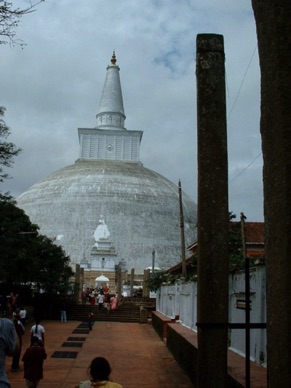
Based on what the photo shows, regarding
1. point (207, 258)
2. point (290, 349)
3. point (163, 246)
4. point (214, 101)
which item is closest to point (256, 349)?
point (207, 258)

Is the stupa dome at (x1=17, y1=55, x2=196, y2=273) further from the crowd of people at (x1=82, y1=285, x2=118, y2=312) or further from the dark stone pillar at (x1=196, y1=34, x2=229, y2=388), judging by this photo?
the dark stone pillar at (x1=196, y1=34, x2=229, y2=388)

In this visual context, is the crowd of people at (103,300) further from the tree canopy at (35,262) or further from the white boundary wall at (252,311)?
the white boundary wall at (252,311)

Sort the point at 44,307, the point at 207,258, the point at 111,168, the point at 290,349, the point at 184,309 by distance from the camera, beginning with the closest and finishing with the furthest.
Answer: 1. the point at 290,349
2. the point at 207,258
3. the point at 184,309
4. the point at 44,307
5. the point at 111,168

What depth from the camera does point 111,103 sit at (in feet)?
233

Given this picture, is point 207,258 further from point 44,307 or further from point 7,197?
point 44,307

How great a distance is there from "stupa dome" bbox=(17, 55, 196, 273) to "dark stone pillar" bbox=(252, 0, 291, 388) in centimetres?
5589

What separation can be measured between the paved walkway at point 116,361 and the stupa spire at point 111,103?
1926 inches

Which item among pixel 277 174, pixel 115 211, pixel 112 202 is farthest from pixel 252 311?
pixel 112 202

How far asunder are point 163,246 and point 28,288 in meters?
26.2

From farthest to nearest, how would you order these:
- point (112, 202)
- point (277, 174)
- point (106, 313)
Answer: point (112, 202) → point (106, 313) → point (277, 174)

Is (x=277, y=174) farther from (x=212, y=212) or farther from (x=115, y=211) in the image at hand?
(x=115, y=211)

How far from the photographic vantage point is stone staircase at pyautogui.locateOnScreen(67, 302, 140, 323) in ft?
117

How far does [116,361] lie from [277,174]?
13.4 metres

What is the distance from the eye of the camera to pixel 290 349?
2615mm
